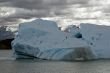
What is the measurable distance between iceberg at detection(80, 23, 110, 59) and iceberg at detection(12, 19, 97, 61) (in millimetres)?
783

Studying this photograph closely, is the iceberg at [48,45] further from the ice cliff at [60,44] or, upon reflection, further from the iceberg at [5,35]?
the iceberg at [5,35]

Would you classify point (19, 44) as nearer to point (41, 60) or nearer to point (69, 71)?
point (41, 60)

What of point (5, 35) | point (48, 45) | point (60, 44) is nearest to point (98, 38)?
point (60, 44)

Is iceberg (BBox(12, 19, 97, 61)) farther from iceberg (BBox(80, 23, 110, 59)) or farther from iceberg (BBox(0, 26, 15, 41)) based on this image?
iceberg (BBox(0, 26, 15, 41))

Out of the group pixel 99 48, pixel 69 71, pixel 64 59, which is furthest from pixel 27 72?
pixel 99 48

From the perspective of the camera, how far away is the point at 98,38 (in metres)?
45.4

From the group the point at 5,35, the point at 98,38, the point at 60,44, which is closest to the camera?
the point at 60,44

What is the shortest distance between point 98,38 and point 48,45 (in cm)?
579

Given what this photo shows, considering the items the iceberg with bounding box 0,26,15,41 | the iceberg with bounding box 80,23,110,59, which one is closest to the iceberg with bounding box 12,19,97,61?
the iceberg with bounding box 80,23,110,59

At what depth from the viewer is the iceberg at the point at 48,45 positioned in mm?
42594

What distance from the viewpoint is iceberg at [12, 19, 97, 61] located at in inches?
1677

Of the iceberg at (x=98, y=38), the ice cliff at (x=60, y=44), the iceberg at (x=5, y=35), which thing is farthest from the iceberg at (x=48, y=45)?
the iceberg at (x=5, y=35)

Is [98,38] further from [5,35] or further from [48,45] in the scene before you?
[5,35]

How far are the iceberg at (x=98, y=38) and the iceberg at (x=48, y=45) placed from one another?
78cm
